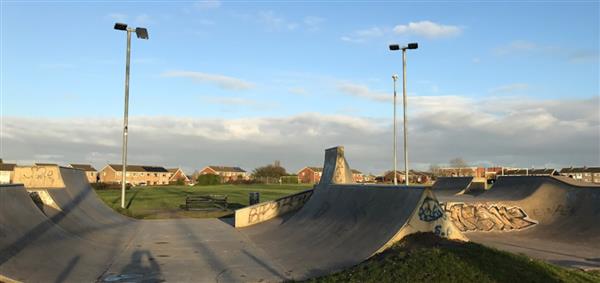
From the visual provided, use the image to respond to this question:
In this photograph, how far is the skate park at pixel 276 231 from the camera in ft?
31.6

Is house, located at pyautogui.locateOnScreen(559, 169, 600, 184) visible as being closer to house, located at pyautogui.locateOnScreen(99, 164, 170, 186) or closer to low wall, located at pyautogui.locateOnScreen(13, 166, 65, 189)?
house, located at pyautogui.locateOnScreen(99, 164, 170, 186)

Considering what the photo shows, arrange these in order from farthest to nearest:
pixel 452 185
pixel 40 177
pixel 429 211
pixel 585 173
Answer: pixel 585 173
pixel 452 185
pixel 40 177
pixel 429 211

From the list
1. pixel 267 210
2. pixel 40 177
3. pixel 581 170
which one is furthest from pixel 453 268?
pixel 581 170

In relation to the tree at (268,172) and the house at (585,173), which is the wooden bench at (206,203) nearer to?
the tree at (268,172)

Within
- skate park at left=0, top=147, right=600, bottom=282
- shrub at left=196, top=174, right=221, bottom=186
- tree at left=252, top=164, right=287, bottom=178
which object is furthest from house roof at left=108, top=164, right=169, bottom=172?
skate park at left=0, top=147, right=600, bottom=282

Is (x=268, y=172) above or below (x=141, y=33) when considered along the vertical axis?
below

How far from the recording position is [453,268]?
7676 millimetres

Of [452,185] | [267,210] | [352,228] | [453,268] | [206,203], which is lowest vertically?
[206,203]

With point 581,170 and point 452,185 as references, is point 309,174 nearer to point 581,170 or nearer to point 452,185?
point 581,170

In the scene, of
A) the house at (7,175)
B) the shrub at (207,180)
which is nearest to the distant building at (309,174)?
the shrub at (207,180)

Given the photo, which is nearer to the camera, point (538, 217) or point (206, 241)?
point (206, 241)

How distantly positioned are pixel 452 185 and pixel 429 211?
83.3ft

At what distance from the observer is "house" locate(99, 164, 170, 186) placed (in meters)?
136

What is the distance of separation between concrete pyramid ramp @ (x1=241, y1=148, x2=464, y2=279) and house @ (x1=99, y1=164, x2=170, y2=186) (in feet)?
405
